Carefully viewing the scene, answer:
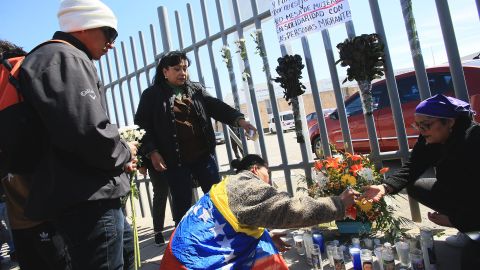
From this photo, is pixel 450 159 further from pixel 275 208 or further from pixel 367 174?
pixel 275 208

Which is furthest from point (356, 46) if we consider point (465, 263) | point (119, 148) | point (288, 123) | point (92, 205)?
point (288, 123)

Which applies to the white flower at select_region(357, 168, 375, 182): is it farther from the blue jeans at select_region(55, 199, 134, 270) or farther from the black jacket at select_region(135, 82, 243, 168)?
the blue jeans at select_region(55, 199, 134, 270)

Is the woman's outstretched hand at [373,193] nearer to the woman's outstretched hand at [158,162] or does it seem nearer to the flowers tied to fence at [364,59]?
the flowers tied to fence at [364,59]

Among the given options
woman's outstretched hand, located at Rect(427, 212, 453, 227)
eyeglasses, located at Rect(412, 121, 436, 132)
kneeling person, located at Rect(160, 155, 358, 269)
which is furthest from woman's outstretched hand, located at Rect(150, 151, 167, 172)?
woman's outstretched hand, located at Rect(427, 212, 453, 227)

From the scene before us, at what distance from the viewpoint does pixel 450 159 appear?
2385 mm

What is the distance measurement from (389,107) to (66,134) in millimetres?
5524

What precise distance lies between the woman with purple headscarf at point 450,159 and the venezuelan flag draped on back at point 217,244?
0.92 metres

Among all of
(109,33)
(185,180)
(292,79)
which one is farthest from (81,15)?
(292,79)

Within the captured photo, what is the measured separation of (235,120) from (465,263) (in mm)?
2187

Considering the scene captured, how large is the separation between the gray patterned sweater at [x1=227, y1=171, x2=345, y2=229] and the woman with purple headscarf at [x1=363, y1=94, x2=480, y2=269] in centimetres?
71

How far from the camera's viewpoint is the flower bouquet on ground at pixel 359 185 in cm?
285

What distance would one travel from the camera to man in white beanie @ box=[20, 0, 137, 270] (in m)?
1.53

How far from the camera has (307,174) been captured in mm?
3734

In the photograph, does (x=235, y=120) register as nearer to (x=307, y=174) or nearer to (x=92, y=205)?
(x=307, y=174)
